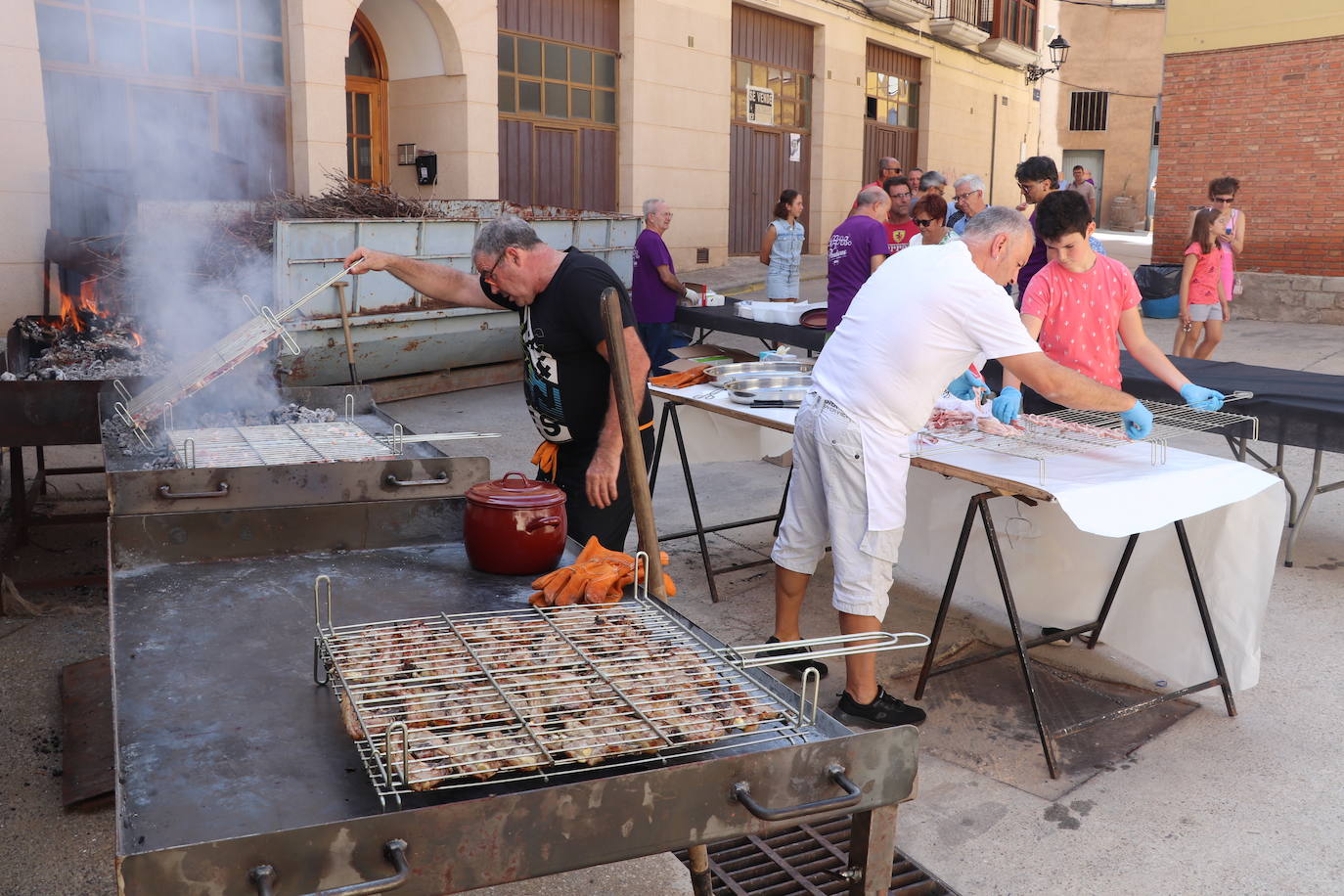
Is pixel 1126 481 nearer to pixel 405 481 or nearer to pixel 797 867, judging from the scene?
pixel 797 867

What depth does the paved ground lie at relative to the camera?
304 centimetres

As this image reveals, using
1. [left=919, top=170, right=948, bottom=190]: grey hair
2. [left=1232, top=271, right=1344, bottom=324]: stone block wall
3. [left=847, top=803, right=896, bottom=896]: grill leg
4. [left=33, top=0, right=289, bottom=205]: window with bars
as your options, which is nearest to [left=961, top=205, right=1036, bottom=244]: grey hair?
[left=847, top=803, right=896, bottom=896]: grill leg

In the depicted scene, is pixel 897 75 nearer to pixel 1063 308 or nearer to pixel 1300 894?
pixel 1063 308

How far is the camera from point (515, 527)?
2465 millimetres

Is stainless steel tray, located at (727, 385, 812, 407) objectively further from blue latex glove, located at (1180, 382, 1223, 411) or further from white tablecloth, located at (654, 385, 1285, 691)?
blue latex glove, located at (1180, 382, 1223, 411)

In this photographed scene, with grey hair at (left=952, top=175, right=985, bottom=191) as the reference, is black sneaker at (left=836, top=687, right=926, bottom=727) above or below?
below

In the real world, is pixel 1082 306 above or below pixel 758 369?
above

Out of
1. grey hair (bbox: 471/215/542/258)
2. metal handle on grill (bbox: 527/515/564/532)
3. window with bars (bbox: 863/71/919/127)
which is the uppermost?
window with bars (bbox: 863/71/919/127)

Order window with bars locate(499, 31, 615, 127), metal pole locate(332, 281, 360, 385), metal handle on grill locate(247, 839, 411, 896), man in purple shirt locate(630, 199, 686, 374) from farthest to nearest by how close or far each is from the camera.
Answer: window with bars locate(499, 31, 615, 127) < man in purple shirt locate(630, 199, 686, 374) < metal pole locate(332, 281, 360, 385) < metal handle on grill locate(247, 839, 411, 896)

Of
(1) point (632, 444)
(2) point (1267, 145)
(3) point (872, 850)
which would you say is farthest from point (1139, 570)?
(2) point (1267, 145)

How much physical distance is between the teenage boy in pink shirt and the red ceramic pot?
106 inches

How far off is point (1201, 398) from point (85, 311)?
6.61 m

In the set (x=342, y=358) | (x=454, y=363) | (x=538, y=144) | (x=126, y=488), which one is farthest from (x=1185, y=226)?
(x=126, y=488)

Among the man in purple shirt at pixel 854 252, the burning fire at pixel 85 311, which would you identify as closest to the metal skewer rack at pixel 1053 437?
the man in purple shirt at pixel 854 252
